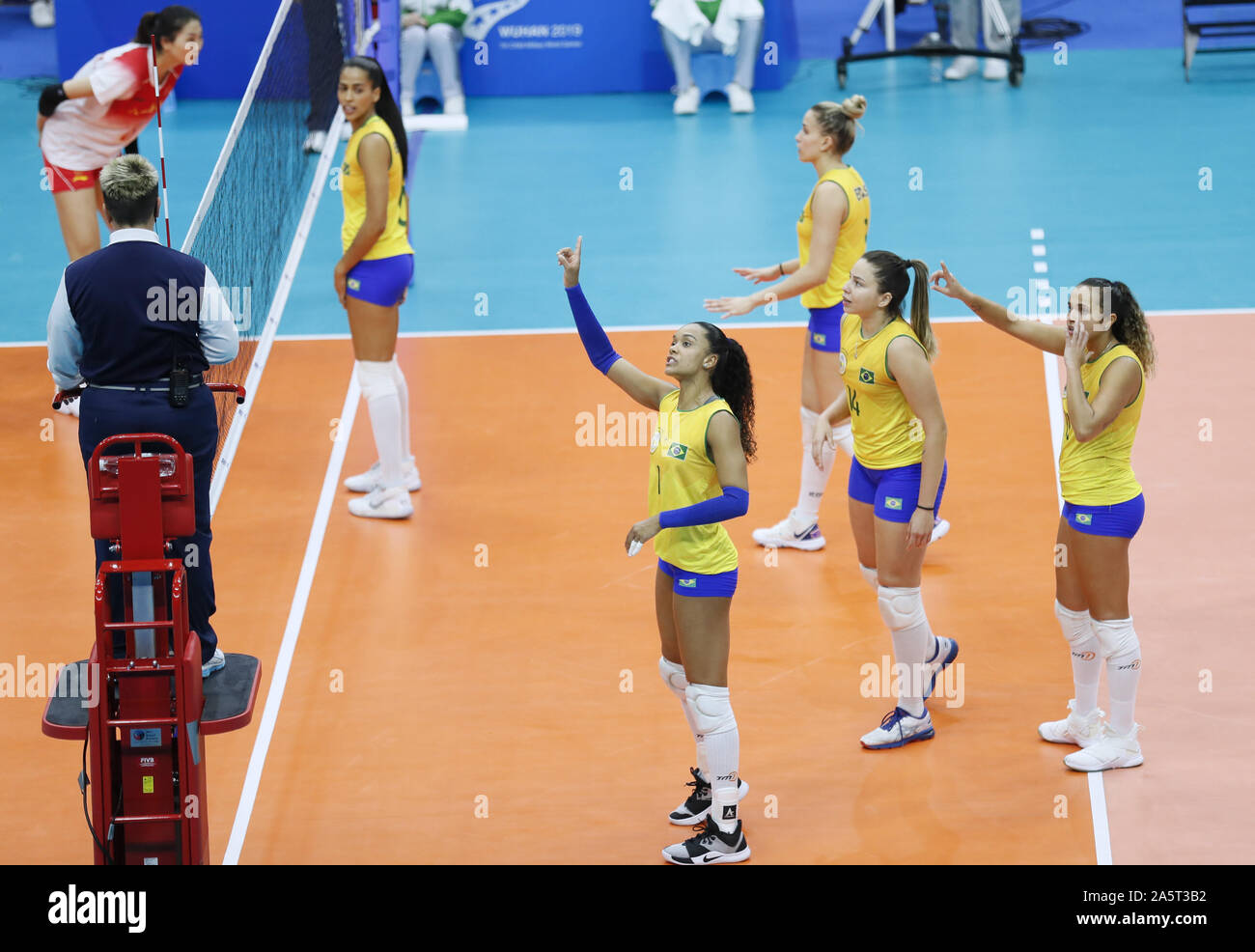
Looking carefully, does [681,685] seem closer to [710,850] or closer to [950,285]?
[710,850]

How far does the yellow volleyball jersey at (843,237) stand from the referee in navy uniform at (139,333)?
357 centimetres

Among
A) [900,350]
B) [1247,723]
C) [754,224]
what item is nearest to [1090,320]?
[900,350]

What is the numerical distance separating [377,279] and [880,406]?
11.0 feet

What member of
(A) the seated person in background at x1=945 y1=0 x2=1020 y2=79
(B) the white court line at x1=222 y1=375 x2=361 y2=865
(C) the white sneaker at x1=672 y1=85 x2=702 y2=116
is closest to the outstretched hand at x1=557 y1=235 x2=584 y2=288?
(B) the white court line at x1=222 y1=375 x2=361 y2=865

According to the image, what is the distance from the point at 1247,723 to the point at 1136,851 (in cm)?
118

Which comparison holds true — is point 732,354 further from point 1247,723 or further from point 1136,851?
point 1247,723

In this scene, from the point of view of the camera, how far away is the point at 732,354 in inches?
245

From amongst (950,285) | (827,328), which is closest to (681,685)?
(950,285)

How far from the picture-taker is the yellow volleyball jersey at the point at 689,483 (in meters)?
6.12

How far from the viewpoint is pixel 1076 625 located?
22.5 ft

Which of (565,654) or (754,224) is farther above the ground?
(754,224)

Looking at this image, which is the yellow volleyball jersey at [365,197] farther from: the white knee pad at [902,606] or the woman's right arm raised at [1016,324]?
the white knee pad at [902,606]

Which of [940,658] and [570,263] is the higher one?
[570,263]

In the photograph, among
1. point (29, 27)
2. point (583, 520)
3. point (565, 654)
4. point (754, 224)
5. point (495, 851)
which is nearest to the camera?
point (495, 851)
